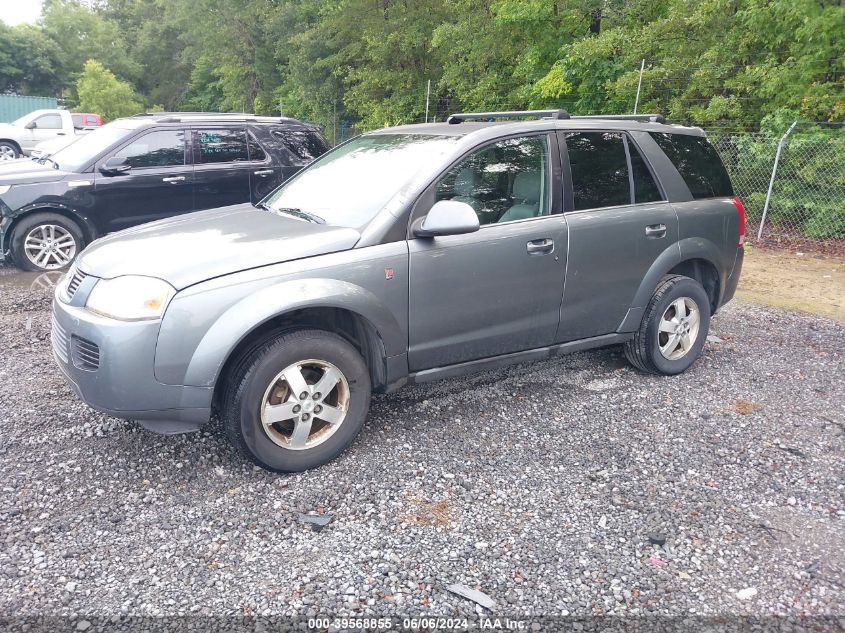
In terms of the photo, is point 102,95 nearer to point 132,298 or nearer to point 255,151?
point 255,151

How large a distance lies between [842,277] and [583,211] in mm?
6314

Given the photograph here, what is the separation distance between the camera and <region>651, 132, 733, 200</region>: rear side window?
15.4 feet

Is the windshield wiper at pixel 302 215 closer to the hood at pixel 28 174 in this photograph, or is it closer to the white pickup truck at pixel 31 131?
the hood at pixel 28 174

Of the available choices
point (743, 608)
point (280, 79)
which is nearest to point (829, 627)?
point (743, 608)

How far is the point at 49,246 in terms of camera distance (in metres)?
7.47

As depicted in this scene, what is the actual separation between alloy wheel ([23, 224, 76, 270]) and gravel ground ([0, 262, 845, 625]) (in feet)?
11.0

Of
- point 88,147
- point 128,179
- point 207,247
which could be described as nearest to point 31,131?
point 88,147

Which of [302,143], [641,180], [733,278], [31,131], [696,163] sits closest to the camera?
[641,180]

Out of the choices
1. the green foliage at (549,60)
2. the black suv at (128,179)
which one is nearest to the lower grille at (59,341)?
the black suv at (128,179)

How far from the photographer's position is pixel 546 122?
4121mm

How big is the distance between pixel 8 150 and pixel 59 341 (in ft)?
61.2

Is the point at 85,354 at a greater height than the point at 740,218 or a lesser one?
lesser

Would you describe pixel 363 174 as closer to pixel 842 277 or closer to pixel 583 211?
pixel 583 211

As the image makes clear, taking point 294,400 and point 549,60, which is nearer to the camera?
point 294,400
